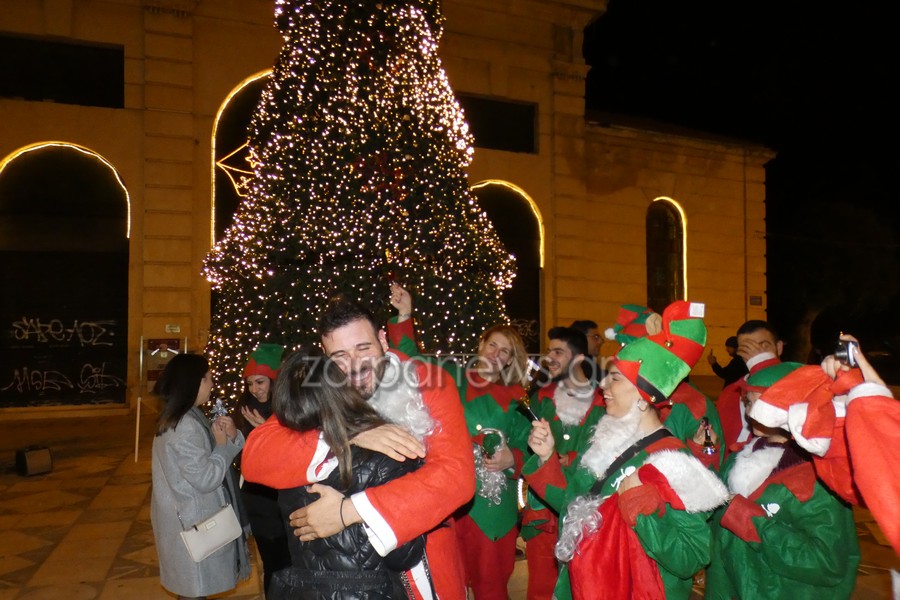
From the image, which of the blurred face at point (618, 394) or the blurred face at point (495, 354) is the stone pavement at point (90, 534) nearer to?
the blurred face at point (495, 354)

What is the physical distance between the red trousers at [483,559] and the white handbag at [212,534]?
1.37m

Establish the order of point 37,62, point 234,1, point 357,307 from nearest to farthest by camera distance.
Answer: point 357,307, point 37,62, point 234,1

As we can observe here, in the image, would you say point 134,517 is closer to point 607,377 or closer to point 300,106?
→ point 300,106

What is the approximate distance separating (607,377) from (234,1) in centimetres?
1289

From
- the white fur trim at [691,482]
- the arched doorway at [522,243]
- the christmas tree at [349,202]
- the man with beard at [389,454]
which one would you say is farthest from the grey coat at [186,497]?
the arched doorway at [522,243]

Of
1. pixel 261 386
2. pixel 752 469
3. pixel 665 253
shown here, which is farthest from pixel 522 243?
pixel 752 469

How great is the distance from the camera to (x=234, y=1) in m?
12.7

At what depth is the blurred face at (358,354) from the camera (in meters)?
2.31

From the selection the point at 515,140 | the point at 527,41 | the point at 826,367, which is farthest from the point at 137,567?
the point at 527,41

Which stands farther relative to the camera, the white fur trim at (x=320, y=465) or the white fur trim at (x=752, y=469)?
the white fur trim at (x=752, y=469)

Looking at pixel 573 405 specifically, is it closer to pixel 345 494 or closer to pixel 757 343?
pixel 757 343

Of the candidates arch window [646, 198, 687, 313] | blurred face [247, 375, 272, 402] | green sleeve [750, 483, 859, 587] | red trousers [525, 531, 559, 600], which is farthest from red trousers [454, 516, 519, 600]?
arch window [646, 198, 687, 313]

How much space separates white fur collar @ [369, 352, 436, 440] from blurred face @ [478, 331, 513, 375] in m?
2.03

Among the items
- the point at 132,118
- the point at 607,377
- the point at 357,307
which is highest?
the point at 132,118
